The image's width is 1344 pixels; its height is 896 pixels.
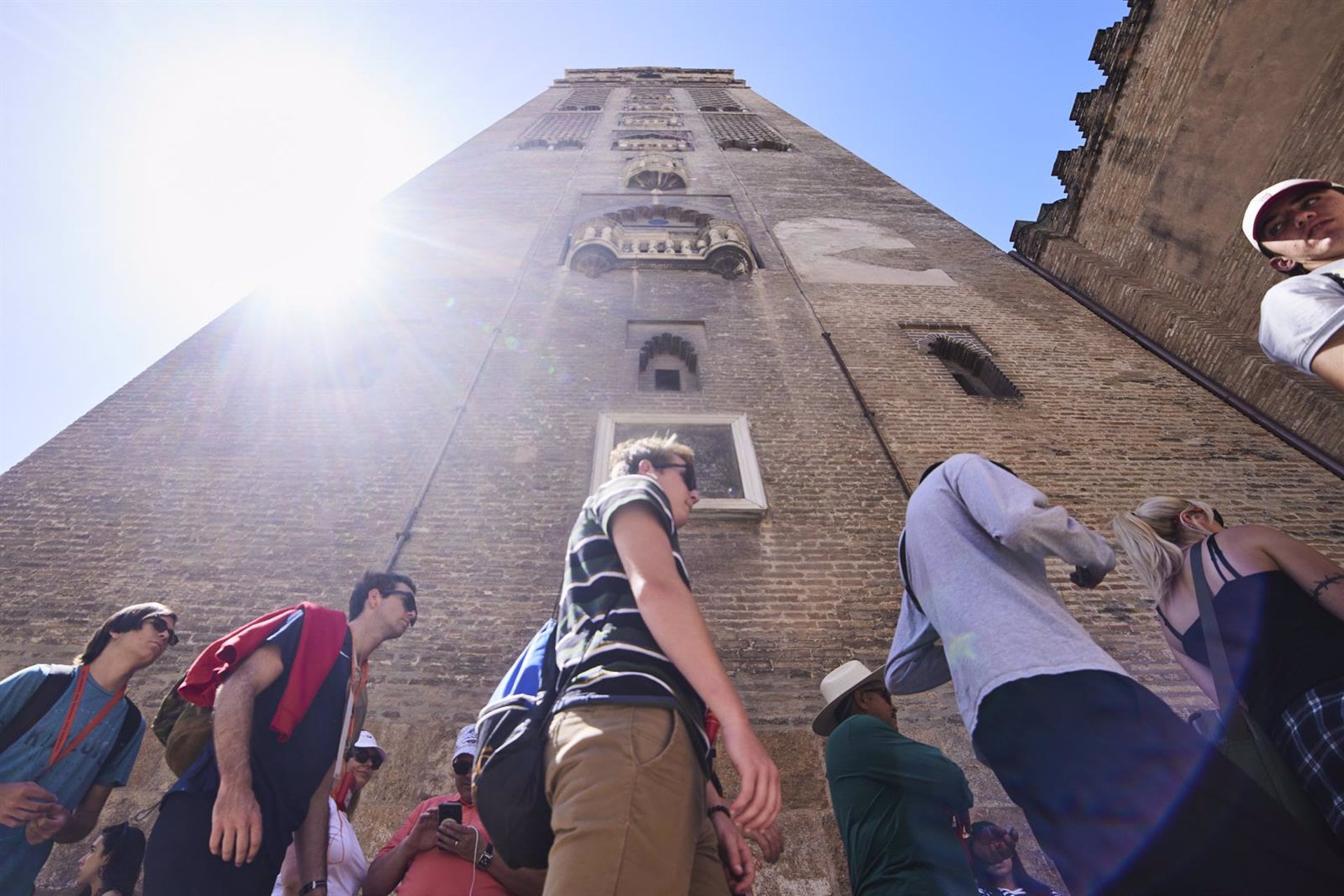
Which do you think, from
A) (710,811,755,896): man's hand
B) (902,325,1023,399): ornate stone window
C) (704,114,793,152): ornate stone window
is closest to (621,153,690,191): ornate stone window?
(704,114,793,152): ornate stone window

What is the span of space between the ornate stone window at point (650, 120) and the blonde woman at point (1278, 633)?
19467mm

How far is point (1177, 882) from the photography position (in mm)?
1457

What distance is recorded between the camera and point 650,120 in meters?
20.7

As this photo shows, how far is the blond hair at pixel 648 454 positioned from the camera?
2.15 meters

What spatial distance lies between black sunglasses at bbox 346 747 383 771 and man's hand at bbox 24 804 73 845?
3.05ft

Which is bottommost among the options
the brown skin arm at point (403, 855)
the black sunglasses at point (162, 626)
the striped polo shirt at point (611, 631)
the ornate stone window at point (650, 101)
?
the brown skin arm at point (403, 855)

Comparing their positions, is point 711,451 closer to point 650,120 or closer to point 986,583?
point 986,583

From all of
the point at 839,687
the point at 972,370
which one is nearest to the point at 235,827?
the point at 839,687

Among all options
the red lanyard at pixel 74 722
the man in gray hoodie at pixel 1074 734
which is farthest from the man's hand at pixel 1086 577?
the red lanyard at pixel 74 722

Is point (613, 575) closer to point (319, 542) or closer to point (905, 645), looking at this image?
point (905, 645)

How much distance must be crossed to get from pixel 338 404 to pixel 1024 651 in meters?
6.00

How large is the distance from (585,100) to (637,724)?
2624 centimetres

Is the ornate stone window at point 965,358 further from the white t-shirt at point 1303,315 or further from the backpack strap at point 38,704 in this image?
the backpack strap at point 38,704

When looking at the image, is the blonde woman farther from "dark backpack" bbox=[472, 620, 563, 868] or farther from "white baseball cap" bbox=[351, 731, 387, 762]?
"white baseball cap" bbox=[351, 731, 387, 762]
